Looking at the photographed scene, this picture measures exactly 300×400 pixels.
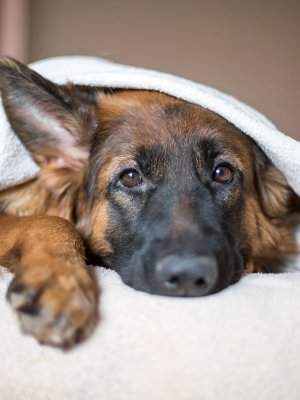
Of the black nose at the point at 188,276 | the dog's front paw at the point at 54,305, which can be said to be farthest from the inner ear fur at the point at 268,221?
the dog's front paw at the point at 54,305

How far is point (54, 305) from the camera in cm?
100

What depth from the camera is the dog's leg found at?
3.23ft

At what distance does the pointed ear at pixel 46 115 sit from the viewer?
1581mm

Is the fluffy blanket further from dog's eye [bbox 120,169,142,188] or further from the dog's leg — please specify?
dog's eye [bbox 120,169,142,188]

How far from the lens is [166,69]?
3455 mm

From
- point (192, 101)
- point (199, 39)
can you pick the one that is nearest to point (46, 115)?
point (192, 101)


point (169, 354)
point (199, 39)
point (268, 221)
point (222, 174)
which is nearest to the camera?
point (169, 354)

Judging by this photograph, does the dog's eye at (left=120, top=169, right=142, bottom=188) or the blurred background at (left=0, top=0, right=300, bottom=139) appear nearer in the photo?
the dog's eye at (left=120, top=169, right=142, bottom=188)

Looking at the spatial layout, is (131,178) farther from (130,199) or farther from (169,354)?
(169,354)

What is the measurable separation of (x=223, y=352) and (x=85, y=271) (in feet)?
1.22

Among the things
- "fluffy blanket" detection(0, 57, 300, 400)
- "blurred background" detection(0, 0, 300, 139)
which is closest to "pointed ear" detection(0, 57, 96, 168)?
"fluffy blanket" detection(0, 57, 300, 400)

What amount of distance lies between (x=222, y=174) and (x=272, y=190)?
41 cm

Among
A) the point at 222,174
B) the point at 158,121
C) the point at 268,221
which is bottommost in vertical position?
the point at 268,221

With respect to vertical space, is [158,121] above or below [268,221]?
above
